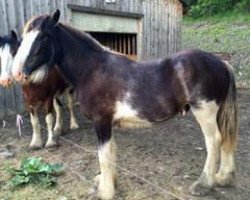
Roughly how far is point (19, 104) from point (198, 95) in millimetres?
4828

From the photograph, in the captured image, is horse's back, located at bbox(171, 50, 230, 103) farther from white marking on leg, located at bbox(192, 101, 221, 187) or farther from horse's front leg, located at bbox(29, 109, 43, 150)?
horse's front leg, located at bbox(29, 109, 43, 150)

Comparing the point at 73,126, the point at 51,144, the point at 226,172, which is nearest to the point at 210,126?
the point at 226,172

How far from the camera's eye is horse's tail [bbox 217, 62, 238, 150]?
15.0 feet

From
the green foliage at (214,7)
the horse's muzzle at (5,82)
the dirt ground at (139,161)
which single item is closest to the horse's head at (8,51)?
the horse's muzzle at (5,82)

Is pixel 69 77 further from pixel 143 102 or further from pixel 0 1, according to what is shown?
pixel 0 1

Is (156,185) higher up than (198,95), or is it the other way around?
(198,95)

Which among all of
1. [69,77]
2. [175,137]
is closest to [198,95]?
[69,77]

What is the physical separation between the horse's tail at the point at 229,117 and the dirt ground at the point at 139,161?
22.9 inches

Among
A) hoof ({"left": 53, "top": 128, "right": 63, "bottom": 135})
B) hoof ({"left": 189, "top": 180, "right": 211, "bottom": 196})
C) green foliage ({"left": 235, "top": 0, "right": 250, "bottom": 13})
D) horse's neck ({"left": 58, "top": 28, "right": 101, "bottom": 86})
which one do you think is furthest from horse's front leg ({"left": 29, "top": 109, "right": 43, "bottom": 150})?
green foliage ({"left": 235, "top": 0, "right": 250, "bottom": 13})

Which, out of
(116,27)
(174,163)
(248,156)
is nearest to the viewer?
(174,163)

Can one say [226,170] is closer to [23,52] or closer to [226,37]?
[23,52]

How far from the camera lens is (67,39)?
465 cm

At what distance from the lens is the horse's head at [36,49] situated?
4297mm

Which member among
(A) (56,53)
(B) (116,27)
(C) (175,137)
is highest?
(A) (56,53)
